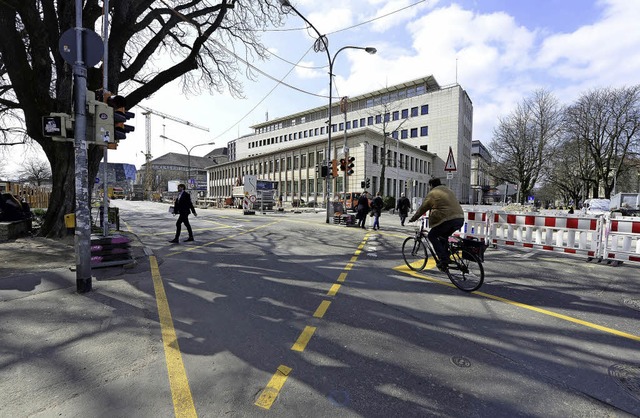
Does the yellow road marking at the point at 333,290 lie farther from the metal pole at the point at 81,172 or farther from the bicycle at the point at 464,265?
the metal pole at the point at 81,172

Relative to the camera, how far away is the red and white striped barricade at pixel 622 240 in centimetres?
703

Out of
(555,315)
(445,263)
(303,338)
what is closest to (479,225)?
(445,263)

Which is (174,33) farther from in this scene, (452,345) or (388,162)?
(388,162)

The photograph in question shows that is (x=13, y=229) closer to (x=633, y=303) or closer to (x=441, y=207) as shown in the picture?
(x=441, y=207)

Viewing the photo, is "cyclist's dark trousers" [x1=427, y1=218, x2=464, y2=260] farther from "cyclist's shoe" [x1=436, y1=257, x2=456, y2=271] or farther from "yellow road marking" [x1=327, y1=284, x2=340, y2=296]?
"yellow road marking" [x1=327, y1=284, x2=340, y2=296]

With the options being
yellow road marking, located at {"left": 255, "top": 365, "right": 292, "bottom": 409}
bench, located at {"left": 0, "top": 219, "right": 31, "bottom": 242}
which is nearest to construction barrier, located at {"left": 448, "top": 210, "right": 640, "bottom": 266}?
yellow road marking, located at {"left": 255, "top": 365, "right": 292, "bottom": 409}

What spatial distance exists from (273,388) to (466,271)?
4.18 m

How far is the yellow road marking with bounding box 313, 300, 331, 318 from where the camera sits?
4082 millimetres

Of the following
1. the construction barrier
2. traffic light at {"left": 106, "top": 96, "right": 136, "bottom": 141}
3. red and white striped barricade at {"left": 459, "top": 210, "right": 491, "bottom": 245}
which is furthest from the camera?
red and white striped barricade at {"left": 459, "top": 210, "right": 491, "bottom": 245}

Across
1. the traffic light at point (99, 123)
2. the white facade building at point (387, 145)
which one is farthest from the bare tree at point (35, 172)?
the traffic light at point (99, 123)

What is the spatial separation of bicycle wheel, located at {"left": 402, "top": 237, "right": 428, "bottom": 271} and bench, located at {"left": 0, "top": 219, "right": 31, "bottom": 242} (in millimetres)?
11545

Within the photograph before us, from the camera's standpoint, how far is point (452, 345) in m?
3.34

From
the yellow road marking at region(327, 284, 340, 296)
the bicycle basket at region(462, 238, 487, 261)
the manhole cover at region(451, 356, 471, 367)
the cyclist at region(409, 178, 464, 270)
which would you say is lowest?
the manhole cover at region(451, 356, 471, 367)

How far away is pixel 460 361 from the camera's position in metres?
3.00
